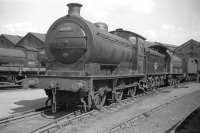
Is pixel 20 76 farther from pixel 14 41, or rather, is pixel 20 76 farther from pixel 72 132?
pixel 14 41

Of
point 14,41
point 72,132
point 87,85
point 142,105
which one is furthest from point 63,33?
point 14,41

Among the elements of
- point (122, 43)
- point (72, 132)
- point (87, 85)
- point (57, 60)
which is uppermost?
point (122, 43)

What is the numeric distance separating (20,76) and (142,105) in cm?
1242

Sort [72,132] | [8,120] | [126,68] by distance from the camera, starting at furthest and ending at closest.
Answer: [126,68], [8,120], [72,132]

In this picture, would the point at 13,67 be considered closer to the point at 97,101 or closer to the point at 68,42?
the point at 68,42

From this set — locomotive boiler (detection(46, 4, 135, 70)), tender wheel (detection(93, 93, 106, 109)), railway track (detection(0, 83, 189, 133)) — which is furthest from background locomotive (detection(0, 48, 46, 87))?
railway track (detection(0, 83, 189, 133))

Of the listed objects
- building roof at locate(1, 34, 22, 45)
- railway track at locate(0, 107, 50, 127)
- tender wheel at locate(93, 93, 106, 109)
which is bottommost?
railway track at locate(0, 107, 50, 127)

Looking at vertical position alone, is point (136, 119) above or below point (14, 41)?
below

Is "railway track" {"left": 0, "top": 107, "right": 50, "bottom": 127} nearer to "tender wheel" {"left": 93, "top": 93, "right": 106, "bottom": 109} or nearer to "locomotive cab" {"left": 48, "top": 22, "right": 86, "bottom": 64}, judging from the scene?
"tender wheel" {"left": 93, "top": 93, "right": 106, "bottom": 109}

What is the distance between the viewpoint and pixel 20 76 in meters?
19.4

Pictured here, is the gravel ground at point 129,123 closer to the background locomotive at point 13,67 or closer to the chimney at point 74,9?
the chimney at point 74,9

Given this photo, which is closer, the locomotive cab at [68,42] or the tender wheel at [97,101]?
the locomotive cab at [68,42]

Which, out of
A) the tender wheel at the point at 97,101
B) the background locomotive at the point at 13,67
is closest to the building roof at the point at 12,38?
the background locomotive at the point at 13,67

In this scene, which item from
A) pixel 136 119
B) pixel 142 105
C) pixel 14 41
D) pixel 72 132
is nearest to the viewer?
pixel 72 132
